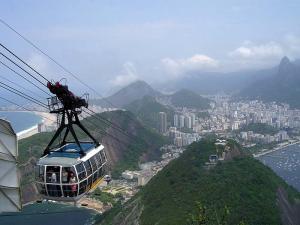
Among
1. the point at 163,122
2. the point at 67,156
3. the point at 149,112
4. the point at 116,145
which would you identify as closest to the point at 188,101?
the point at 149,112

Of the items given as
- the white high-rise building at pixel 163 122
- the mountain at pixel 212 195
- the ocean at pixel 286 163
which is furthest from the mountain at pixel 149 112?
the mountain at pixel 212 195

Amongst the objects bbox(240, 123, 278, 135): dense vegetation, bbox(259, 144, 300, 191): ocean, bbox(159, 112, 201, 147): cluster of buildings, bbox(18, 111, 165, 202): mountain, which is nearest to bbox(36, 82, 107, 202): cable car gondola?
bbox(18, 111, 165, 202): mountain

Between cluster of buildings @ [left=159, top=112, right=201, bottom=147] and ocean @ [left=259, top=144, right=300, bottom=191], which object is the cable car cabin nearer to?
ocean @ [left=259, top=144, right=300, bottom=191]

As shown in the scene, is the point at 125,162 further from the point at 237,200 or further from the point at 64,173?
the point at 64,173

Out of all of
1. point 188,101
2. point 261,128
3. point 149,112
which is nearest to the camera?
point 261,128

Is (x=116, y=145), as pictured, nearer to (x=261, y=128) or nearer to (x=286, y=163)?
(x=286, y=163)

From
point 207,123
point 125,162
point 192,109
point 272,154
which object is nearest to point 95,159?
point 125,162

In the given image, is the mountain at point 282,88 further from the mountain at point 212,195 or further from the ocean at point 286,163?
the mountain at point 212,195
